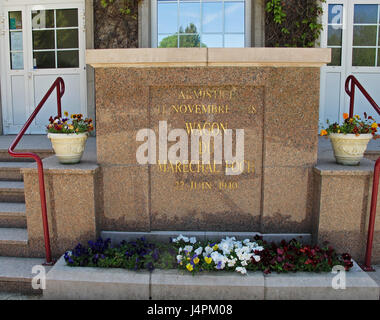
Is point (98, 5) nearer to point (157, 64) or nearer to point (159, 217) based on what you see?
point (157, 64)

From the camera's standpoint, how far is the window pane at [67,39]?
6.34 m

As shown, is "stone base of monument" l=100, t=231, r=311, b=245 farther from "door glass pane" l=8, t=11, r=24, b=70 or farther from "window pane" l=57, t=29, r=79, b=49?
"door glass pane" l=8, t=11, r=24, b=70

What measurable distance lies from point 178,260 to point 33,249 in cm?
147

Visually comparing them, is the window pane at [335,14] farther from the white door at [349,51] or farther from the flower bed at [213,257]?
the flower bed at [213,257]

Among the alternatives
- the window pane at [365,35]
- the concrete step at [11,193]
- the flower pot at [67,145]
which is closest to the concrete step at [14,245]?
the concrete step at [11,193]

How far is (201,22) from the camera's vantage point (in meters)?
6.07

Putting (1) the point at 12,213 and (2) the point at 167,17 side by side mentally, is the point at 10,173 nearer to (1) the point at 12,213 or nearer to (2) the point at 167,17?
(1) the point at 12,213

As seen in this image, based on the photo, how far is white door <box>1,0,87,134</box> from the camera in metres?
6.33

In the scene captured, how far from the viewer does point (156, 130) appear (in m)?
3.52

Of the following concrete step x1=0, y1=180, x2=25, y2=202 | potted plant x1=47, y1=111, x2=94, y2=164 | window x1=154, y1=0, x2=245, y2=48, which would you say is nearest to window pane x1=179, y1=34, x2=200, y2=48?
window x1=154, y1=0, x2=245, y2=48

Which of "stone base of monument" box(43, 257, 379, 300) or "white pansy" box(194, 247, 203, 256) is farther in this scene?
"white pansy" box(194, 247, 203, 256)

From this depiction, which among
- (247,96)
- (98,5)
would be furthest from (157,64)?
(98,5)
